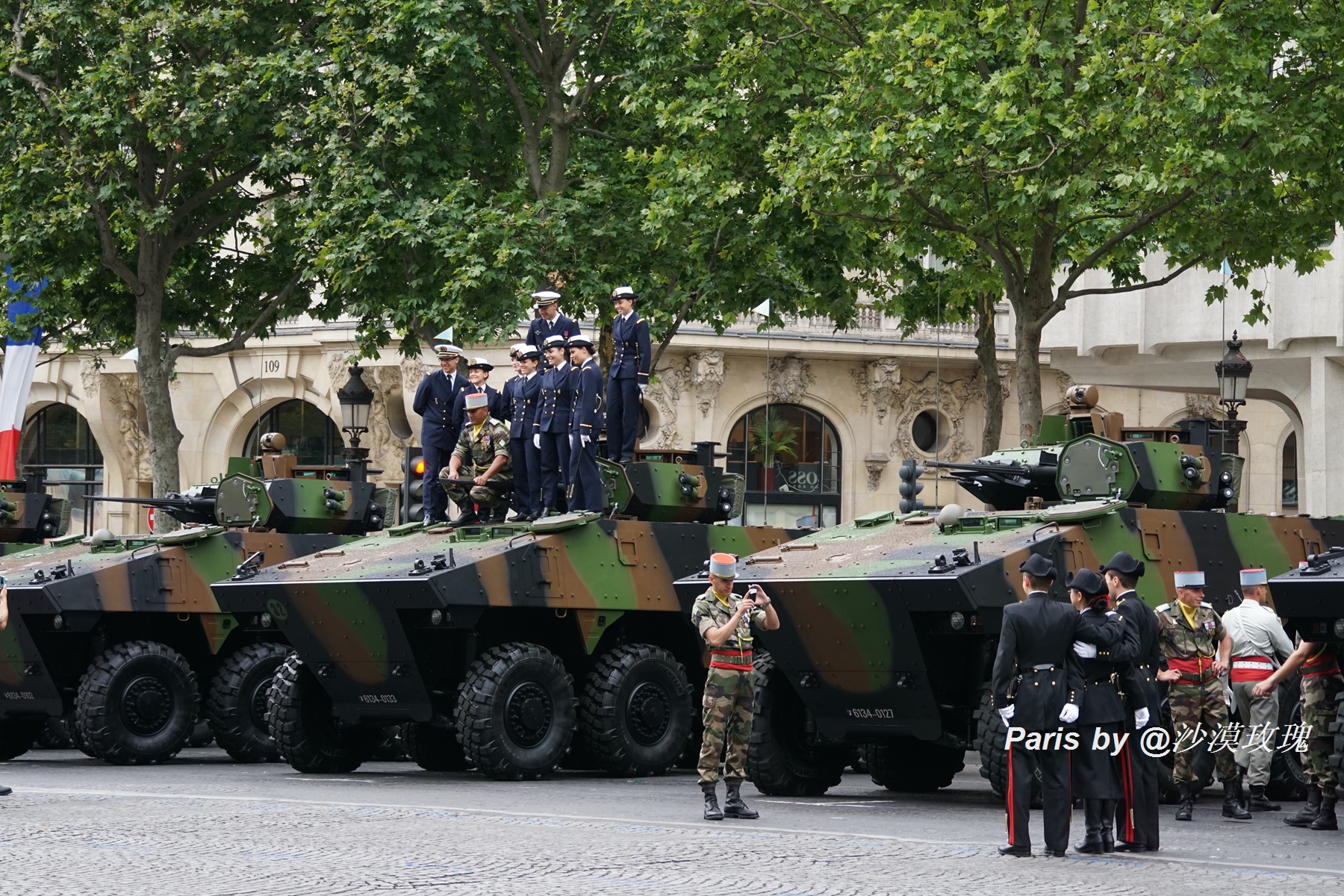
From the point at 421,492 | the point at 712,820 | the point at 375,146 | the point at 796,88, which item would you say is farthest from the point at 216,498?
the point at 712,820

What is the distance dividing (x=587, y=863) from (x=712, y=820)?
2.30 metres

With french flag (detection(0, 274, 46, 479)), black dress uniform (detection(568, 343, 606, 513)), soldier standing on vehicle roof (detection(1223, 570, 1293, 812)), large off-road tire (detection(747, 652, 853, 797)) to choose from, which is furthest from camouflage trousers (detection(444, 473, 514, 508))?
french flag (detection(0, 274, 46, 479))

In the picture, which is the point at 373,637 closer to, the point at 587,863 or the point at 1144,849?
the point at 587,863

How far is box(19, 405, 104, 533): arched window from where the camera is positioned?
125 feet

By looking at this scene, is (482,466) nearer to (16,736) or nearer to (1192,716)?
(16,736)

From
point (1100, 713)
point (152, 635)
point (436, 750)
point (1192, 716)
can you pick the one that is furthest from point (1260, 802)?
point (152, 635)

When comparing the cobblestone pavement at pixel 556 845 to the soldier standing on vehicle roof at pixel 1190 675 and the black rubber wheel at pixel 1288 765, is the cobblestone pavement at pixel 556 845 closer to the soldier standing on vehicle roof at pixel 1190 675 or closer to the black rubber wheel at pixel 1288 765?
the soldier standing on vehicle roof at pixel 1190 675

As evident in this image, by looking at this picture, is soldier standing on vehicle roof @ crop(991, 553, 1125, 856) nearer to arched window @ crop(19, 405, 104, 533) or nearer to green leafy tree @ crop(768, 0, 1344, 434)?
green leafy tree @ crop(768, 0, 1344, 434)

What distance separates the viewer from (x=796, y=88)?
69.2 ft

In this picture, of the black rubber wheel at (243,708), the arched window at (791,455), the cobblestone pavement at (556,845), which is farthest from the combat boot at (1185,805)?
the arched window at (791,455)

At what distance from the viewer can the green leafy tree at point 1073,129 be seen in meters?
18.3

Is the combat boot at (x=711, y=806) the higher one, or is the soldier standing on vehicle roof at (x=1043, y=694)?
the soldier standing on vehicle roof at (x=1043, y=694)

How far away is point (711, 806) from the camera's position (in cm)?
1213

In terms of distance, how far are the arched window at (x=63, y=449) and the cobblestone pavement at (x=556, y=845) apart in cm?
2424
